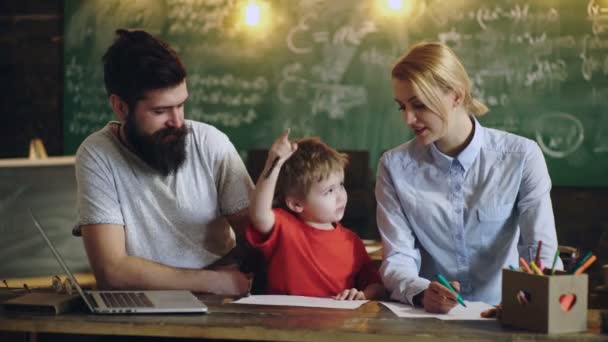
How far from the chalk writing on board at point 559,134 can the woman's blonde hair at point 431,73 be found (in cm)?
337

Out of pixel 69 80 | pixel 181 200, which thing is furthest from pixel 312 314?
pixel 69 80

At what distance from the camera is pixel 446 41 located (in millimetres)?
5668

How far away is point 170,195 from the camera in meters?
2.54

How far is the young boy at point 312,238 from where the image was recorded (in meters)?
2.42

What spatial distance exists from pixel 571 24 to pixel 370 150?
1.55 metres

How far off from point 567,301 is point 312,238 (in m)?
0.84

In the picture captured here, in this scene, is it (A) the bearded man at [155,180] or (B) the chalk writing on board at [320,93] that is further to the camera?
(B) the chalk writing on board at [320,93]

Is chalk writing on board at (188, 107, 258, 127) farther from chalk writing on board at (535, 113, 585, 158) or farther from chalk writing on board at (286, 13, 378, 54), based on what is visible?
chalk writing on board at (535, 113, 585, 158)

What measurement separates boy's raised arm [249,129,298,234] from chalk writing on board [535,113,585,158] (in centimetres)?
358

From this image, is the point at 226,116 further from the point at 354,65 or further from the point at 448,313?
the point at 448,313

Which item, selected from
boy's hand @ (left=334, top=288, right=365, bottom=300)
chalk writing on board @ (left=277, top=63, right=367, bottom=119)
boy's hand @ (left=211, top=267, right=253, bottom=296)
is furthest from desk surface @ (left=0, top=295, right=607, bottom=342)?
chalk writing on board @ (left=277, top=63, right=367, bottom=119)

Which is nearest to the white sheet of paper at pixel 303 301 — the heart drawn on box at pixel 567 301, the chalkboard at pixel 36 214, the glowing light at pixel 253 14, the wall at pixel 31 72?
the heart drawn on box at pixel 567 301

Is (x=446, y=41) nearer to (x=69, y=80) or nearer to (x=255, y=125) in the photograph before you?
(x=255, y=125)

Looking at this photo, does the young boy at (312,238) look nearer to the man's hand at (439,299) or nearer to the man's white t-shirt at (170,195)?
the man's white t-shirt at (170,195)
